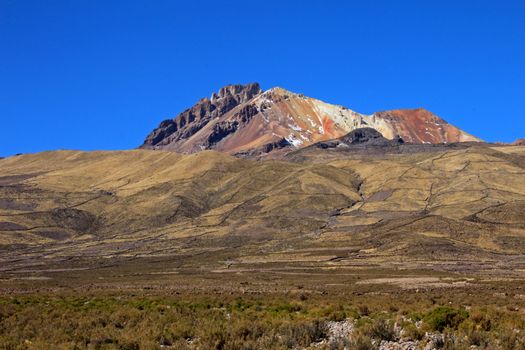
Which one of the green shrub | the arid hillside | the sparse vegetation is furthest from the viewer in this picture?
the arid hillside

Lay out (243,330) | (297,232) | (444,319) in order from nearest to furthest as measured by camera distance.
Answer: (444,319) → (243,330) → (297,232)

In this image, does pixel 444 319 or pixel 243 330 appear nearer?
pixel 444 319

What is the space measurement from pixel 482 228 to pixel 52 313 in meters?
120

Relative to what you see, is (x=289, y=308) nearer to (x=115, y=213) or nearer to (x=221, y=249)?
(x=221, y=249)

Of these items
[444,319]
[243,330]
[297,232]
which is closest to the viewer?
[444,319]

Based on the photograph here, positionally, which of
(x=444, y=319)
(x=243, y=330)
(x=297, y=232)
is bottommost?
(x=444, y=319)

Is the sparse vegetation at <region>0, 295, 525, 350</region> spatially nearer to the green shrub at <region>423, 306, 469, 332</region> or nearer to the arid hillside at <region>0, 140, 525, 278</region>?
the green shrub at <region>423, 306, 469, 332</region>

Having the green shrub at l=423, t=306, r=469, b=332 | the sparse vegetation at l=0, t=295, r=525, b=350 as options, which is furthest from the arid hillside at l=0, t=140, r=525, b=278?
the green shrub at l=423, t=306, r=469, b=332

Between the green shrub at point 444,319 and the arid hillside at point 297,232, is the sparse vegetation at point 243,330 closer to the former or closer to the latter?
the green shrub at point 444,319

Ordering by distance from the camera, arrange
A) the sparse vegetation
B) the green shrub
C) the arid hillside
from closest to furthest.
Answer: the sparse vegetation < the green shrub < the arid hillside

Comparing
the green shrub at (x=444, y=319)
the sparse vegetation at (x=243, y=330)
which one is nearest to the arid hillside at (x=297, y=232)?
the sparse vegetation at (x=243, y=330)

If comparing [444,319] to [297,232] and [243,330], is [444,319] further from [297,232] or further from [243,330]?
[297,232]

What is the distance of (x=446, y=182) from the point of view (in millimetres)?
198125

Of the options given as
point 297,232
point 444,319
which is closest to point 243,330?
point 444,319
